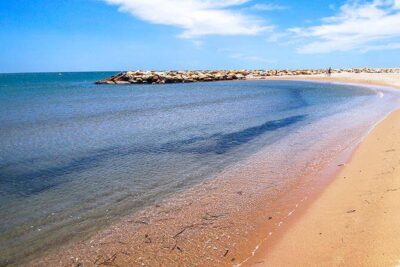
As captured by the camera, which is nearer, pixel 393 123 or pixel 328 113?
pixel 393 123

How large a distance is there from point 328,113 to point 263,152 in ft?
42.7

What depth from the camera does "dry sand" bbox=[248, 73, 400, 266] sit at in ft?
17.4

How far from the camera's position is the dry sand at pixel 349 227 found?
530cm

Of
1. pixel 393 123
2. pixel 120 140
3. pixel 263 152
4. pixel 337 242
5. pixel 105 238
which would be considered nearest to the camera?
pixel 337 242

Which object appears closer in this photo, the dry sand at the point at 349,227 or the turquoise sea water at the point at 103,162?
the dry sand at the point at 349,227

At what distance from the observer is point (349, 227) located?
634 cm

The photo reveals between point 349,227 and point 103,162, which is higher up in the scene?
point 349,227

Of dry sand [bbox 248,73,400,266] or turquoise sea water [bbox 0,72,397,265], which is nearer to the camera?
dry sand [bbox 248,73,400,266]

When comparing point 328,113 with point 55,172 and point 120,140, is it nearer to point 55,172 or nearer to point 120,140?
point 120,140

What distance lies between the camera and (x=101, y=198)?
8.65 metres

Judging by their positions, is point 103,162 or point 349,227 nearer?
point 349,227

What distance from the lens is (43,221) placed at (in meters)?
7.38

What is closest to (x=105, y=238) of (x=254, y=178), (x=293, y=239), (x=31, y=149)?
(x=293, y=239)

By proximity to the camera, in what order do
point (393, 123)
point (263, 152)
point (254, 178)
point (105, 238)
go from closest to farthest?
point (105, 238), point (254, 178), point (263, 152), point (393, 123)
